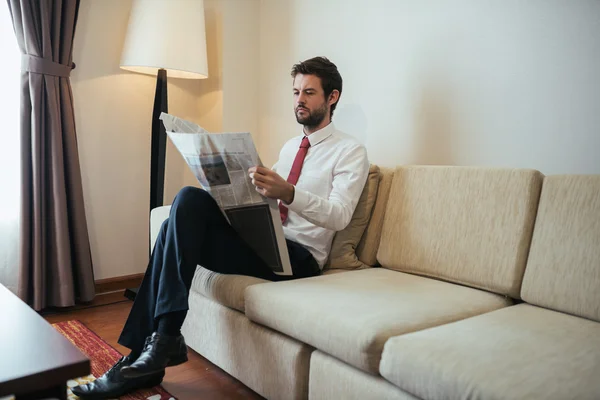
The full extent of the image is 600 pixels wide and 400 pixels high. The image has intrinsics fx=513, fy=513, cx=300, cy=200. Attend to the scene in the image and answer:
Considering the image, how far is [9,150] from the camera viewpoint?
2484 mm

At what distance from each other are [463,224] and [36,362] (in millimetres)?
1255

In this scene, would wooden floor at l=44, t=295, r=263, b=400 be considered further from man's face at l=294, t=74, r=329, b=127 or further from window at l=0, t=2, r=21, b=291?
man's face at l=294, t=74, r=329, b=127

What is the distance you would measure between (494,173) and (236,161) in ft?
2.66

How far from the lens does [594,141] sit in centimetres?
162

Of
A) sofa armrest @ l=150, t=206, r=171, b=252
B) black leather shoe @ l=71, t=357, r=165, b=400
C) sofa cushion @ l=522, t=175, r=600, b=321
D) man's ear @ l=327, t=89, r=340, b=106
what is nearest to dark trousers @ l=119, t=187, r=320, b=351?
black leather shoe @ l=71, t=357, r=165, b=400

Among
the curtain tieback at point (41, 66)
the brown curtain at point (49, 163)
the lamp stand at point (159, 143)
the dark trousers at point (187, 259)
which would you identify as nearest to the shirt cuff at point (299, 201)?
the dark trousers at point (187, 259)

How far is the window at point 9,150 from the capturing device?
8.05 ft

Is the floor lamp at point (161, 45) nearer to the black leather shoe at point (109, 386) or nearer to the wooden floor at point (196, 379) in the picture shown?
the wooden floor at point (196, 379)

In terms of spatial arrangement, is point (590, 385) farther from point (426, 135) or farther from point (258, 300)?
point (426, 135)

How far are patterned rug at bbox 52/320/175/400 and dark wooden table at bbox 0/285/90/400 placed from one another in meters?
0.65

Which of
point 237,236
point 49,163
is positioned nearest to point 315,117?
point 237,236

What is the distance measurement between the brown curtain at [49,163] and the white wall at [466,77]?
1201mm

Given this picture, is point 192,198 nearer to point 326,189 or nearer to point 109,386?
point 326,189

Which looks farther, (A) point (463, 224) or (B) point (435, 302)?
(A) point (463, 224)
